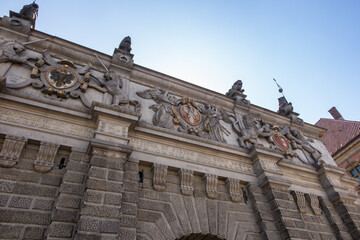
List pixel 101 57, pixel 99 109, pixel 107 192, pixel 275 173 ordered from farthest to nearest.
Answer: pixel 101 57, pixel 275 173, pixel 99 109, pixel 107 192

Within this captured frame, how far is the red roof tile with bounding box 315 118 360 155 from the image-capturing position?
1916 centimetres

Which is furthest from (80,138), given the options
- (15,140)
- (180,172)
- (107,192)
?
(180,172)

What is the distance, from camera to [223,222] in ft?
24.6

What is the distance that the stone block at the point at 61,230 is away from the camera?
5.13 m

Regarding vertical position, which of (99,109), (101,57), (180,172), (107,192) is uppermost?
(101,57)

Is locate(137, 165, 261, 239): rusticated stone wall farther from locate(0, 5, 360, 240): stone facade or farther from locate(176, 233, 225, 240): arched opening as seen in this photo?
locate(176, 233, 225, 240): arched opening

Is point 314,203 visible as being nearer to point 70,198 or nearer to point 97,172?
point 97,172

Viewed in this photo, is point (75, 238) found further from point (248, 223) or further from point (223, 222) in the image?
point (248, 223)

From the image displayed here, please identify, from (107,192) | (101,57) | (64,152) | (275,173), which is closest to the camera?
(107,192)

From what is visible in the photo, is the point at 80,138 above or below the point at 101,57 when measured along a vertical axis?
below

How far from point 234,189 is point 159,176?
2724 mm

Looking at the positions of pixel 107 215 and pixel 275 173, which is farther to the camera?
pixel 275 173

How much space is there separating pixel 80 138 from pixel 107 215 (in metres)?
2.51

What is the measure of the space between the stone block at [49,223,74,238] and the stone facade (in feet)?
0.07
